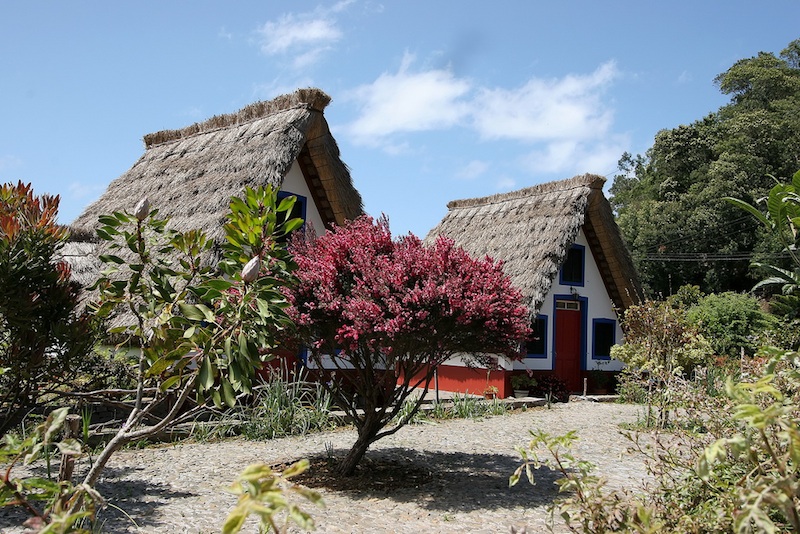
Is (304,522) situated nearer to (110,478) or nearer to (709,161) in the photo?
(110,478)

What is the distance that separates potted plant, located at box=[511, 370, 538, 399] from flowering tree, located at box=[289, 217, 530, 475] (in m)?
7.65

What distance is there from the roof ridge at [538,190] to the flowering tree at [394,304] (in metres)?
9.82

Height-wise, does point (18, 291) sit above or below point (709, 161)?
below

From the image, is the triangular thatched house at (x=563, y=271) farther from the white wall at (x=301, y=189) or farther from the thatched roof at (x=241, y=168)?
the thatched roof at (x=241, y=168)

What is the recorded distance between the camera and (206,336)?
10.8ft

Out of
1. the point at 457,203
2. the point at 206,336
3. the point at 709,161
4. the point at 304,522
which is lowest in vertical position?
the point at 304,522

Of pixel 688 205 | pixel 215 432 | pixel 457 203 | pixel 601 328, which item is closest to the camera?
pixel 215 432

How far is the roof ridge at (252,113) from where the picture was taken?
1146 centimetres

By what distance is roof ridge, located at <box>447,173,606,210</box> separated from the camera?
624 inches

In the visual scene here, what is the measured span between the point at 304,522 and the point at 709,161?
3563cm

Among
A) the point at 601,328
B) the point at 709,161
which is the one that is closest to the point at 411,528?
the point at 601,328

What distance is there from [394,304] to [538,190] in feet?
39.1

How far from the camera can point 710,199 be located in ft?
98.3

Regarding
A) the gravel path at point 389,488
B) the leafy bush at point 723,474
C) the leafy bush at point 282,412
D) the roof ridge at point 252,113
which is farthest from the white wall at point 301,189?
the leafy bush at point 723,474
